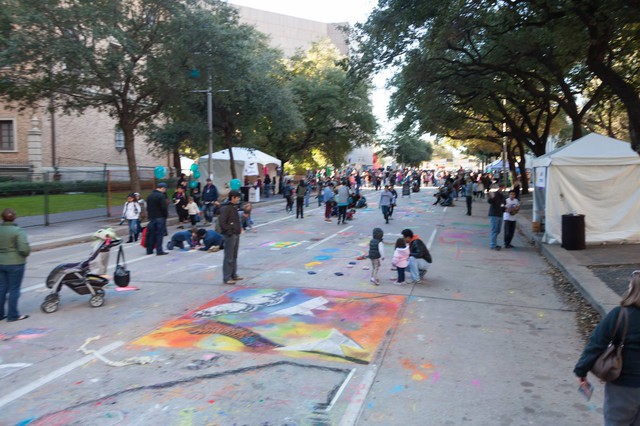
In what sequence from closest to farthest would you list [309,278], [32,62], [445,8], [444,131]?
[309,278], [445,8], [32,62], [444,131]

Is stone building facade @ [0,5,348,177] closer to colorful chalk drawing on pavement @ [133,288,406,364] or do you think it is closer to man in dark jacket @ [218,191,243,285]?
man in dark jacket @ [218,191,243,285]

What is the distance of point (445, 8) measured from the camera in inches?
548

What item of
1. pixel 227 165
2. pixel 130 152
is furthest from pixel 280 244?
pixel 227 165

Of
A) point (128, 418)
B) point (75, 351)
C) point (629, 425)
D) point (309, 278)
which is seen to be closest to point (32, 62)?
point (309, 278)

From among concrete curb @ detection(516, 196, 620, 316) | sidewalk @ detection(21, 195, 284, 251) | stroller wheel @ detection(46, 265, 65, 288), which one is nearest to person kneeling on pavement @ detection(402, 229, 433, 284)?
concrete curb @ detection(516, 196, 620, 316)

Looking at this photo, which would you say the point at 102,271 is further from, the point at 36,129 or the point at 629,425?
the point at 36,129

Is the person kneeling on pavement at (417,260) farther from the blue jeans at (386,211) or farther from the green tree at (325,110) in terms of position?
the green tree at (325,110)

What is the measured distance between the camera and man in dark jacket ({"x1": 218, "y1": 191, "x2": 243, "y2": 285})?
31.7ft

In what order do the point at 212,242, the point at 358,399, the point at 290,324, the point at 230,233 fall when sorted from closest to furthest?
the point at 358,399, the point at 290,324, the point at 230,233, the point at 212,242

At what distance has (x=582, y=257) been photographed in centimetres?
1204

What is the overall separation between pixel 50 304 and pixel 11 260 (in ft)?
3.09

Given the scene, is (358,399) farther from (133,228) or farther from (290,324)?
(133,228)

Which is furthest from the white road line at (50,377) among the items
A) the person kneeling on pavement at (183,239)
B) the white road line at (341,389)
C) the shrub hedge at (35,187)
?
the shrub hedge at (35,187)

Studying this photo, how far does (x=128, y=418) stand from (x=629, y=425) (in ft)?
12.3
